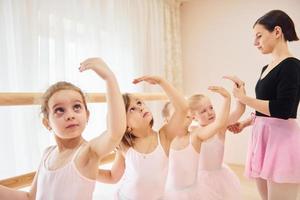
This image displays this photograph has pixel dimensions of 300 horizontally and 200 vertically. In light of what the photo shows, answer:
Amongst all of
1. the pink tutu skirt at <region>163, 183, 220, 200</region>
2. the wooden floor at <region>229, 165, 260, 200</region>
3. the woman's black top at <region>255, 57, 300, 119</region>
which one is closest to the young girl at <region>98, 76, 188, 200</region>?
the pink tutu skirt at <region>163, 183, 220, 200</region>

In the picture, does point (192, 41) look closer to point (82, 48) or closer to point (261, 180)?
point (82, 48)

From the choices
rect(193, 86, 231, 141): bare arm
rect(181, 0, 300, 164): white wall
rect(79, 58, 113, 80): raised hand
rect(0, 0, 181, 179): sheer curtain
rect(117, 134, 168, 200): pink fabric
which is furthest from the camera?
rect(181, 0, 300, 164): white wall

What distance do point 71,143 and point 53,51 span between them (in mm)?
1245


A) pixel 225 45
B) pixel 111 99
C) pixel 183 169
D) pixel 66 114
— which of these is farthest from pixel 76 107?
pixel 225 45

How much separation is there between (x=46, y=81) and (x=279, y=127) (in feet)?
4.67

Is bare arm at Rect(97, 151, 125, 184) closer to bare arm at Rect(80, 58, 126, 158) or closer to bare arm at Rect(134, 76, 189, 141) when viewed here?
bare arm at Rect(134, 76, 189, 141)

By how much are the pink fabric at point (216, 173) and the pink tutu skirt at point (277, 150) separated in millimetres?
174

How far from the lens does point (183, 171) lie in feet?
4.16

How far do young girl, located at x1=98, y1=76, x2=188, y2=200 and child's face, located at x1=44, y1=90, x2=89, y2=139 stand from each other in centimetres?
24

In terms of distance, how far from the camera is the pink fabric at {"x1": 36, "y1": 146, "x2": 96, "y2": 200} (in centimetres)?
87

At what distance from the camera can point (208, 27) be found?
3.54 m

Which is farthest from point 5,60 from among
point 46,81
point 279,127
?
point 279,127

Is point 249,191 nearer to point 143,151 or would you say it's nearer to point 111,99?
point 143,151

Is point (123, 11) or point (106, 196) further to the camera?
point (123, 11)
